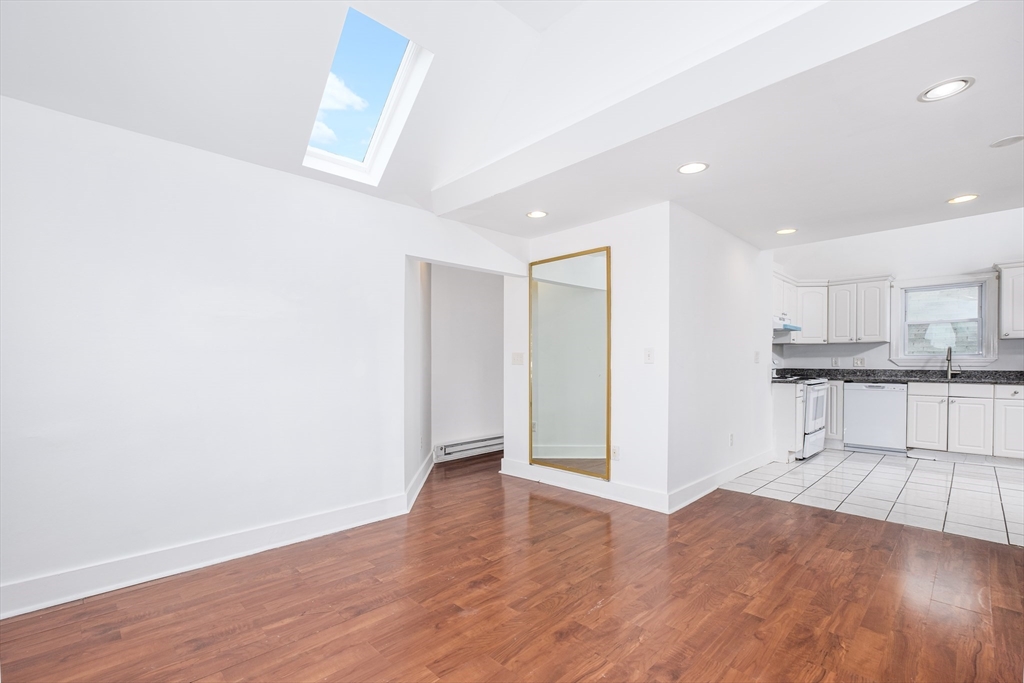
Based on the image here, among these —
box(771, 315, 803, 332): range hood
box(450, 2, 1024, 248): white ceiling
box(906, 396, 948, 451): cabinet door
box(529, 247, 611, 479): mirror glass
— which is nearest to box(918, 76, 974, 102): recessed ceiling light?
box(450, 2, 1024, 248): white ceiling

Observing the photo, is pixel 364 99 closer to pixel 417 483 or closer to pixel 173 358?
pixel 173 358

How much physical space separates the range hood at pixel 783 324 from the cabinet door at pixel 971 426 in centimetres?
177

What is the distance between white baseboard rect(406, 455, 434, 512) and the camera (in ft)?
11.9

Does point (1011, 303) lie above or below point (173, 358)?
Answer: above

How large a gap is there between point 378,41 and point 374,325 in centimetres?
176

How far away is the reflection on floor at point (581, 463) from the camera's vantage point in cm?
401

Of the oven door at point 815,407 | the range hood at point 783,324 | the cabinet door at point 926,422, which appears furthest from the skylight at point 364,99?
the cabinet door at point 926,422

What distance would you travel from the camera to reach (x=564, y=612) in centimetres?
213

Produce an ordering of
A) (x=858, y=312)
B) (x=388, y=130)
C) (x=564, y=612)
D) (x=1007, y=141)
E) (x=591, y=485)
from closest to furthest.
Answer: (x=564, y=612)
(x=1007, y=141)
(x=388, y=130)
(x=591, y=485)
(x=858, y=312)

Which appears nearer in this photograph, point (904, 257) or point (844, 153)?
point (844, 153)

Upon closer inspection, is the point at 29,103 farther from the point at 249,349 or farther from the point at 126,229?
the point at 249,349

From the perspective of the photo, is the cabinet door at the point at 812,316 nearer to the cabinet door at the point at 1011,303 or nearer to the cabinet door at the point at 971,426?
the cabinet door at the point at 971,426

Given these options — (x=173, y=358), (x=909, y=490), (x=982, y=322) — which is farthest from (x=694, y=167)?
(x=982, y=322)

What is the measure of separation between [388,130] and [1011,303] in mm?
6936
